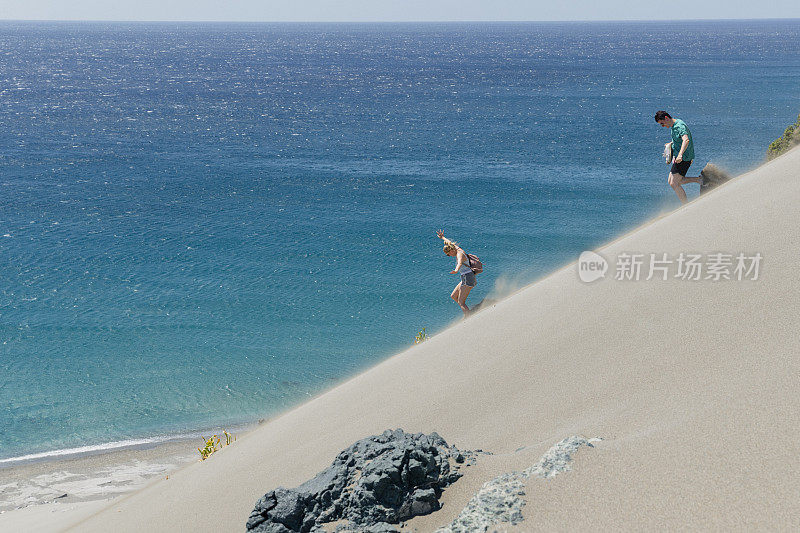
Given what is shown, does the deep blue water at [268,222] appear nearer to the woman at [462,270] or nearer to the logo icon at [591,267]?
the woman at [462,270]

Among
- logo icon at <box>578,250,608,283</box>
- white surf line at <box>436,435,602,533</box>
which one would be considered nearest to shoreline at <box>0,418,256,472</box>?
logo icon at <box>578,250,608,283</box>

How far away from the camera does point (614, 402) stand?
4.87 m

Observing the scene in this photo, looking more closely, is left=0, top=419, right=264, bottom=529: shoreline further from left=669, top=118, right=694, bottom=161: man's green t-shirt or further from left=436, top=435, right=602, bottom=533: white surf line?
left=669, top=118, right=694, bottom=161: man's green t-shirt

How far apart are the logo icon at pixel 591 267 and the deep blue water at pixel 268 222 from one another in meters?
6.57

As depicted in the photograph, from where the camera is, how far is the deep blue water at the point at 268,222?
1947cm

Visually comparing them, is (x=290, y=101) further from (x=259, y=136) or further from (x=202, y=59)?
(x=202, y=59)

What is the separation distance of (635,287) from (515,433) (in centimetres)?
266

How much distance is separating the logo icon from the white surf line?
3.76 m

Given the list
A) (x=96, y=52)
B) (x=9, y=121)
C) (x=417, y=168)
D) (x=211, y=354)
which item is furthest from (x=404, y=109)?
(x=96, y=52)

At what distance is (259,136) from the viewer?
183 feet

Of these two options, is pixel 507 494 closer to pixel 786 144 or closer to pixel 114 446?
pixel 114 446

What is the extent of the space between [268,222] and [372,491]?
29.0 meters

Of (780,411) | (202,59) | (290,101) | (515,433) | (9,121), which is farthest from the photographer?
(202,59)

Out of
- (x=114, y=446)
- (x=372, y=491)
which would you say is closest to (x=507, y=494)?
(x=372, y=491)
